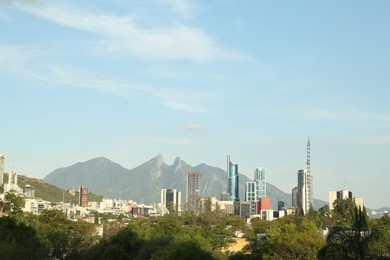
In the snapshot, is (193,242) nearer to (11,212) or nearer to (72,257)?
(72,257)

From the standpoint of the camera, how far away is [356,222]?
128 ft

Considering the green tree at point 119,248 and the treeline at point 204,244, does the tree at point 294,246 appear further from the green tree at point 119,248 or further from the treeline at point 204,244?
the green tree at point 119,248

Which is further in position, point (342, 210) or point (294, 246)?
point (342, 210)

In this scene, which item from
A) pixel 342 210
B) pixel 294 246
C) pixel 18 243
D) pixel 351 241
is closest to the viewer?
pixel 351 241

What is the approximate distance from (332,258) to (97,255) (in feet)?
163

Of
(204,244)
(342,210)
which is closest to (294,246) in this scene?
(204,244)

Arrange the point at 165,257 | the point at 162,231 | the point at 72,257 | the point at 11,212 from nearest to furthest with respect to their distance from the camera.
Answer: the point at 165,257
the point at 72,257
the point at 162,231
the point at 11,212

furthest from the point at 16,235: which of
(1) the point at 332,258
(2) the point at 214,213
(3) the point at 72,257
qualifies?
(2) the point at 214,213

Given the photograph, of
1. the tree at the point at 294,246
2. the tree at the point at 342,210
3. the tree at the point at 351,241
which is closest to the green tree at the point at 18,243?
the tree at the point at 294,246

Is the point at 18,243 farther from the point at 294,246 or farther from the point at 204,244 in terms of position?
the point at 294,246

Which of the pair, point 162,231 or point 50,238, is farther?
point 162,231

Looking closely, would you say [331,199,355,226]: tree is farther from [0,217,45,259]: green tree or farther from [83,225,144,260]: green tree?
[0,217,45,259]: green tree

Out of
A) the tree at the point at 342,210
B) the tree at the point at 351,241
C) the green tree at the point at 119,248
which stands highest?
the tree at the point at 342,210

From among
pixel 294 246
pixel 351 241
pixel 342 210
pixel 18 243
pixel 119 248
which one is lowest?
pixel 119 248
